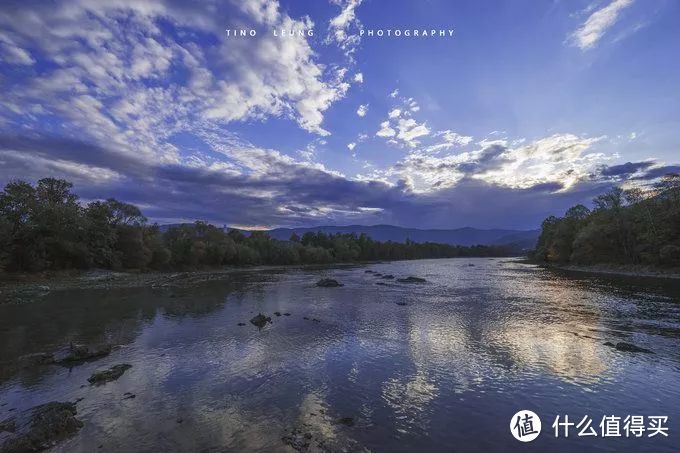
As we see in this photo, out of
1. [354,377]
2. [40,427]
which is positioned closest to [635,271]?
[354,377]

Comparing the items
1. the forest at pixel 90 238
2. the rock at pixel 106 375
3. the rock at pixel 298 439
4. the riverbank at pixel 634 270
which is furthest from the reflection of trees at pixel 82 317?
the riverbank at pixel 634 270

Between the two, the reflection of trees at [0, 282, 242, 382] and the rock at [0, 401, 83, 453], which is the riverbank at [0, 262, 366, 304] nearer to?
the reflection of trees at [0, 282, 242, 382]

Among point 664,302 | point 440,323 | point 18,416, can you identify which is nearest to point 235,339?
point 18,416

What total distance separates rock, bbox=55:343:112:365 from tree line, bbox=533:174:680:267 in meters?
86.3

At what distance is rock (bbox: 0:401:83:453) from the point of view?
9227 millimetres

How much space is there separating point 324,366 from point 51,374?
12.0 m

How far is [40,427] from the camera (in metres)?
9.86

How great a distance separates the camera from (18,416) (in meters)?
11.1

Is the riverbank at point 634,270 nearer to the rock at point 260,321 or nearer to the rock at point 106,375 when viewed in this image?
the rock at point 260,321

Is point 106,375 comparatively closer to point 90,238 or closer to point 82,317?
point 82,317

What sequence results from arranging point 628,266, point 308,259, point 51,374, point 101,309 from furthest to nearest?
point 308,259 < point 628,266 < point 101,309 < point 51,374

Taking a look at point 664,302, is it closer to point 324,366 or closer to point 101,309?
point 324,366

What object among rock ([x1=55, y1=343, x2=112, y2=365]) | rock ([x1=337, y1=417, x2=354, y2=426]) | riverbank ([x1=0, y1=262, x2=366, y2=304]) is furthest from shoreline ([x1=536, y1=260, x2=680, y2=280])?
riverbank ([x1=0, y1=262, x2=366, y2=304])

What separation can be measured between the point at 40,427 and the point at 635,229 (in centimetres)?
10093
